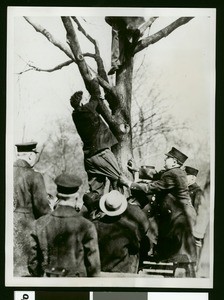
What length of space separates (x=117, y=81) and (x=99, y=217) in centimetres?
22

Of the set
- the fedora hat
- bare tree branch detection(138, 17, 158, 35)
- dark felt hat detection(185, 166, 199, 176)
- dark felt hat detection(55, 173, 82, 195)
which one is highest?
bare tree branch detection(138, 17, 158, 35)

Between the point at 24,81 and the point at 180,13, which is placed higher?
the point at 180,13

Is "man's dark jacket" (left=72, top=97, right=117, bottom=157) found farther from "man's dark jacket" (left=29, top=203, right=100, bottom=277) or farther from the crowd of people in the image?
"man's dark jacket" (left=29, top=203, right=100, bottom=277)

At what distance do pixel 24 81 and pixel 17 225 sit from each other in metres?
0.23

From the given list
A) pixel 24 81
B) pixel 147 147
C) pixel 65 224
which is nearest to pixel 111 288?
pixel 65 224

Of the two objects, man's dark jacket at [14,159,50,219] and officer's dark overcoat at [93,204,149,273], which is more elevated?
man's dark jacket at [14,159,50,219]

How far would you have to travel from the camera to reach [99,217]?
75cm

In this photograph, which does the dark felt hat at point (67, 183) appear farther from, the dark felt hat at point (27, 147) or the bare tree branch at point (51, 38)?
the bare tree branch at point (51, 38)

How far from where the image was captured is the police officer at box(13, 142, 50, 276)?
747mm

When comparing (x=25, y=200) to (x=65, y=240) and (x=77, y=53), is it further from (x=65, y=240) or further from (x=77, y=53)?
(x=77, y=53)

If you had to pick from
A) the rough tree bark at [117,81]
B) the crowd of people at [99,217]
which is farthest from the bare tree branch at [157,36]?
the crowd of people at [99,217]

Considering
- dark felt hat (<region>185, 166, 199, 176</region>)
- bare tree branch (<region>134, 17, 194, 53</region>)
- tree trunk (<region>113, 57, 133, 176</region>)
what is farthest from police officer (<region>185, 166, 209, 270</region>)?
bare tree branch (<region>134, 17, 194, 53</region>)

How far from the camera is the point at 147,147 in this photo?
0.75 metres
